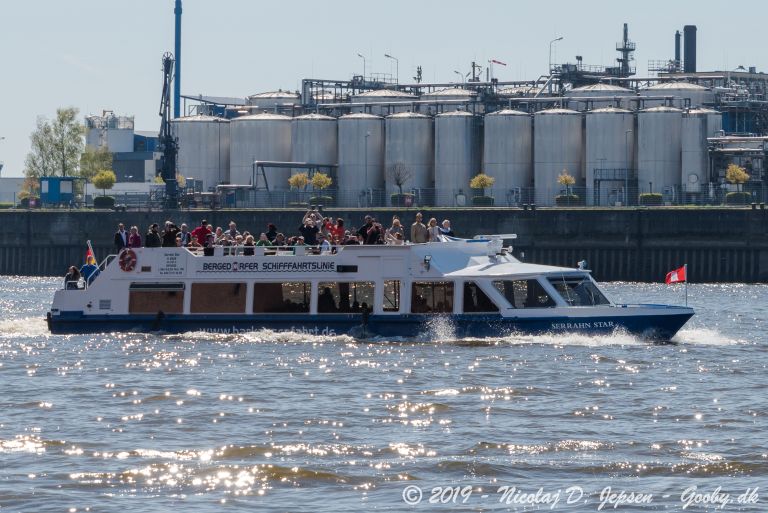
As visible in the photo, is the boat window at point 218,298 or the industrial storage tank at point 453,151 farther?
the industrial storage tank at point 453,151

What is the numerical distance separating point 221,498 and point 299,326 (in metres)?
17.6

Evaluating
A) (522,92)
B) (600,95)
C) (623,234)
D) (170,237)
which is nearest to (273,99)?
(522,92)

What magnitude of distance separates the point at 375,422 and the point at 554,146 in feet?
244

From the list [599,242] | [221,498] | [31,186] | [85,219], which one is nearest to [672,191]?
[599,242]

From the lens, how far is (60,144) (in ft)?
428

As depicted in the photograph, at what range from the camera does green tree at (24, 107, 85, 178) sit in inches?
5123

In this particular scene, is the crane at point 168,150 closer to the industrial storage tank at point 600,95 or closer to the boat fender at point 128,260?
the industrial storage tank at point 600,95

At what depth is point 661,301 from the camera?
57844mm

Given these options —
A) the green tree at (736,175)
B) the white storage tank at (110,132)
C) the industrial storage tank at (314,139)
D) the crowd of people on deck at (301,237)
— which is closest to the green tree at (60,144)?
the white storage tank at (110,132)

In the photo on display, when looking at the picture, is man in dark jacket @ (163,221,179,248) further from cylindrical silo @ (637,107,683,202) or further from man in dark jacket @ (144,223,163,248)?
cylindrical silo @ (637,107,683,202)

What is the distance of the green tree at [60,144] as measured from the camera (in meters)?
130

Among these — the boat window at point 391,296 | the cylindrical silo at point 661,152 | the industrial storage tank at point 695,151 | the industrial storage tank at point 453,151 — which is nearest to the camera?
the boat window at point 391,296

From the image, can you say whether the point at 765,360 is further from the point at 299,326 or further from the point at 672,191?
the point at 672,191

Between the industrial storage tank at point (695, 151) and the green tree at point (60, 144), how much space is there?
183ft
